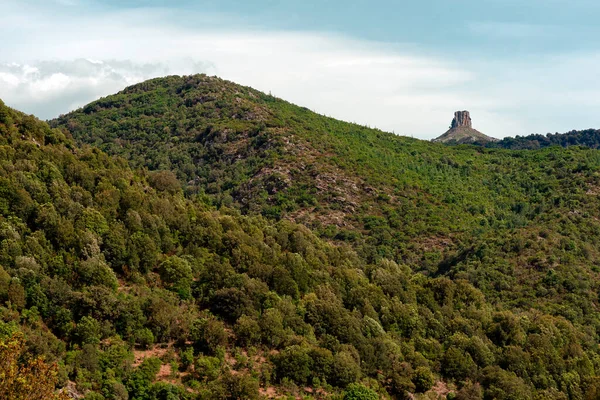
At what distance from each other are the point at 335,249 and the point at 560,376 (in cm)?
2362

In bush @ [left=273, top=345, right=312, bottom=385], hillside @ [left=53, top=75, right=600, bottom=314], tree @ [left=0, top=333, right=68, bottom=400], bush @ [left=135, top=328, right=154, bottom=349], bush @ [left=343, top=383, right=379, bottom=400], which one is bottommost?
bush @ [left=343, top=383, right=379, bottom=400]

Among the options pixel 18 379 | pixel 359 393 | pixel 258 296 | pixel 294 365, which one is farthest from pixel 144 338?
pixel 18 379

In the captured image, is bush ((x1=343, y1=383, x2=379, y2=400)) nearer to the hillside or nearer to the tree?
the tree

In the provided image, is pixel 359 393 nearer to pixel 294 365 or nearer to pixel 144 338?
pixel 294 365

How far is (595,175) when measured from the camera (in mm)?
105938

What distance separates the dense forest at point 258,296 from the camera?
3294 cm

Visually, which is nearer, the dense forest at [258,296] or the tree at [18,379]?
the tree at [18,379]

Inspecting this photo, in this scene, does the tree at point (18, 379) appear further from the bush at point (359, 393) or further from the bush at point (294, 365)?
the bush at point (359, 393)

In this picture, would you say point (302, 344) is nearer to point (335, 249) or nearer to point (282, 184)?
point (335, 249)

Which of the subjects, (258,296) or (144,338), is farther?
(258,296)

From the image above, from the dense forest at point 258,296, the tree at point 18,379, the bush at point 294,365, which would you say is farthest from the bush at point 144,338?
the tree at point 18,379

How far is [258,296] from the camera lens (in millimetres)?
42406

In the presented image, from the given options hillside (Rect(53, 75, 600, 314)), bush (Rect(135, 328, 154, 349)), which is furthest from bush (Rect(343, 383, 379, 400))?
hillside (Rect(53, 75, 600, 314))

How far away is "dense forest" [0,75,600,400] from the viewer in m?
32.9
